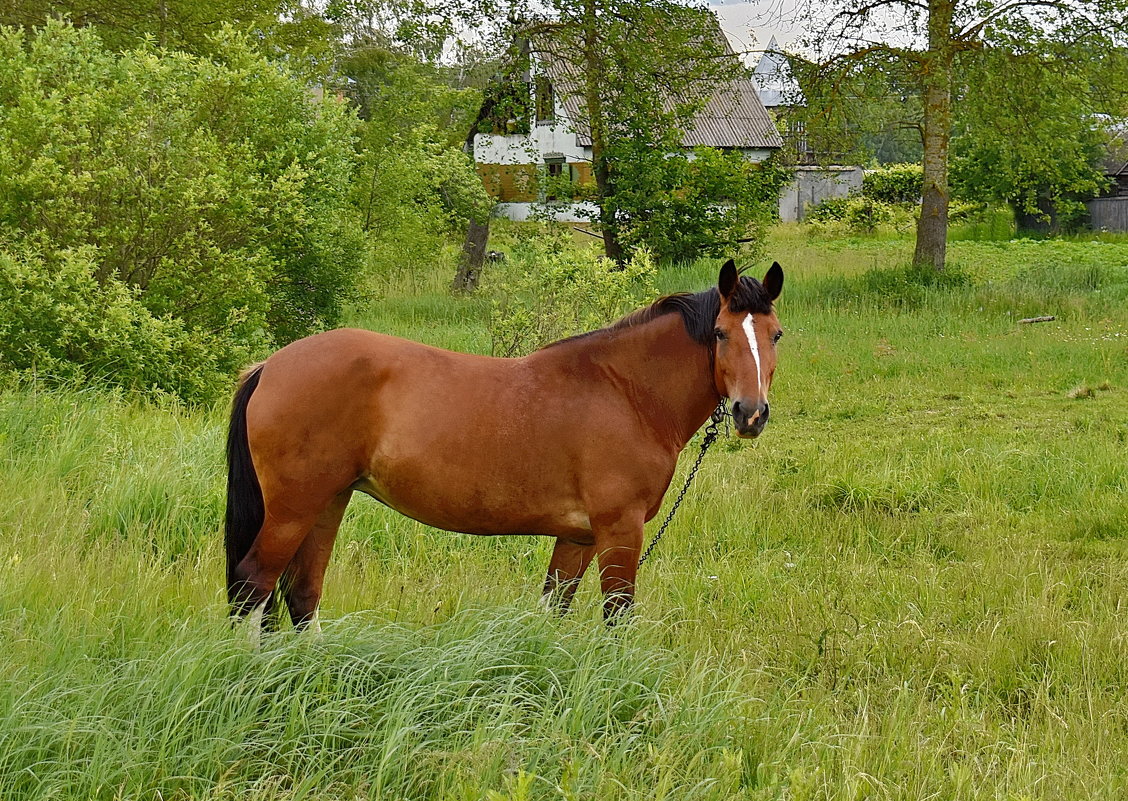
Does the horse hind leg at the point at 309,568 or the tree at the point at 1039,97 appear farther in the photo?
the tree at the point at 1039,97

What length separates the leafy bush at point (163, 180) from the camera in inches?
314

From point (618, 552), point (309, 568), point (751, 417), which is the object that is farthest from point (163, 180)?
point (751, 417)

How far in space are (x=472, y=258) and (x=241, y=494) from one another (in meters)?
15.8

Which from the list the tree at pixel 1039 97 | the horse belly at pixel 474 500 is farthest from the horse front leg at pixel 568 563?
the tree at pixel 1039 97

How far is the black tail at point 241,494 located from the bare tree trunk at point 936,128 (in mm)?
13666

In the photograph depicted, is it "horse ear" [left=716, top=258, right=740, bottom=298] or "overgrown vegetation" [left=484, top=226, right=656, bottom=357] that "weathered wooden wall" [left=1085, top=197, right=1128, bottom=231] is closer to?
"overgrown vegetation" [left=484, top=226, right=656, bottom=357]

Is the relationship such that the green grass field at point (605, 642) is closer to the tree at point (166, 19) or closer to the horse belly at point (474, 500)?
the horse belly at point (474, 500)

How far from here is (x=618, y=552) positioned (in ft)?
13.5

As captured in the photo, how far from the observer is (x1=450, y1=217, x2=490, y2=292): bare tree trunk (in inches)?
749

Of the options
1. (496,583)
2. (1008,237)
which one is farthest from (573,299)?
(1008,237)

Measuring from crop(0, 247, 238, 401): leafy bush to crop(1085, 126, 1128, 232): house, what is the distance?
29471 millimetres

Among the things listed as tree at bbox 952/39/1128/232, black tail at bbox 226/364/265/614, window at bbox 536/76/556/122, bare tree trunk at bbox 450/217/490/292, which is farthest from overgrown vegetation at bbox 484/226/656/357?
tree at bbox 952/39/1128/232

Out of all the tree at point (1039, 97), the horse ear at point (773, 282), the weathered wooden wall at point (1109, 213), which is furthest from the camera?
the weathered wooden wall at point (1109, 213)

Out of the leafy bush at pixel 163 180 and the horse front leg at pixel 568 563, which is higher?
the leafy bush at pixel 163 180
